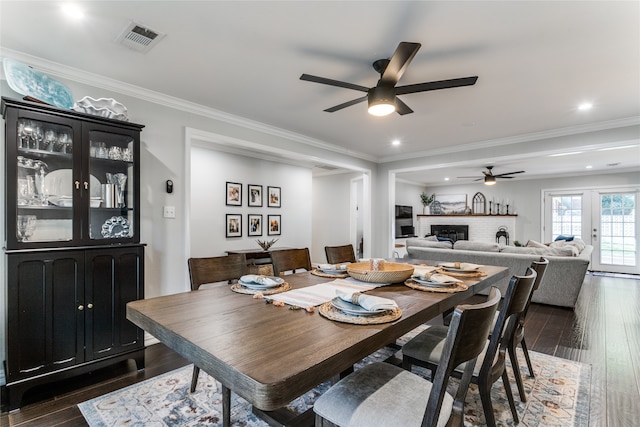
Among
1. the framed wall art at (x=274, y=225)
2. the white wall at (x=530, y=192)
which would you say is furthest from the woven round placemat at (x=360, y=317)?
the white wall at (x=530, y=192)

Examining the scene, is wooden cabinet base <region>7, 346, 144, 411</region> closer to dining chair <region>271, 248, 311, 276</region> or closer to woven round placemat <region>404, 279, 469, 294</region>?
dining chair <region>271, 248, 311, 276</region>

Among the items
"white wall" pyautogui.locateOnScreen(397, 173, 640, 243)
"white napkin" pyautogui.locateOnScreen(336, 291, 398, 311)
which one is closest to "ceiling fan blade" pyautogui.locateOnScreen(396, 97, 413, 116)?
"white napkin" pyautogui.locateOnScreen(336, 291, 398, 311)

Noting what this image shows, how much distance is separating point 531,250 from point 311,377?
4822 millimetres

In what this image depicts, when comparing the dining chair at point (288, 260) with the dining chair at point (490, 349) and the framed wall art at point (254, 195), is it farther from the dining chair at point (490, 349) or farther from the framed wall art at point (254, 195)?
the framed wall art at point (254, 195)

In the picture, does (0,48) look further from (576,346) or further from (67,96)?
(576,346)

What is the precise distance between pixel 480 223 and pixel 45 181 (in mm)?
9447

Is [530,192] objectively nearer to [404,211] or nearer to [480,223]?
[480,223]

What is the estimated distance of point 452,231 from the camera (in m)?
9.45

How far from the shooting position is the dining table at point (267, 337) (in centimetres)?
82

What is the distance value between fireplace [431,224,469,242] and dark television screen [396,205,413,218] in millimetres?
959

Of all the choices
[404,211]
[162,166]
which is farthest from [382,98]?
[404,211]

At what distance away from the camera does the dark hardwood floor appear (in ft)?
6.34

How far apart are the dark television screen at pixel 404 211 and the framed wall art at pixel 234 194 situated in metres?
4.77

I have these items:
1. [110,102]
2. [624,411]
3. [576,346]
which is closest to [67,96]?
[110,102]
